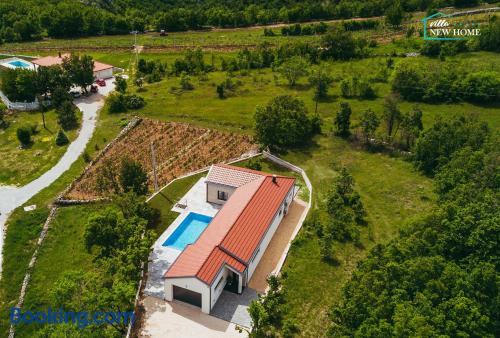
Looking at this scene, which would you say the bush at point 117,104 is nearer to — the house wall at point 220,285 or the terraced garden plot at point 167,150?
the terraced garden plot at point 167,150

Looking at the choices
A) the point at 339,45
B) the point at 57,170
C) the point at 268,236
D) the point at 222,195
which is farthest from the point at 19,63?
the point at 268,236

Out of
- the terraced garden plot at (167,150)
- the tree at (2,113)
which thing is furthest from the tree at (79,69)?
the terraced garden plot at (167,150)

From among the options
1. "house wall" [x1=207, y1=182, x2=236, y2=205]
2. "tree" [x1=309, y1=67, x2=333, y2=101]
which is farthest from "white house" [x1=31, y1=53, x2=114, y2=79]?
"house wall" [x1=207, y1=182, x2=236, y2=205]

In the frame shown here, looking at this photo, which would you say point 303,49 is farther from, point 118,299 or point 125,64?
point 118,299

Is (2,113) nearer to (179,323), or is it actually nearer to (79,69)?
(79,69)

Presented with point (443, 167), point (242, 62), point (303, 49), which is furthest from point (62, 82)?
point (443, 167)

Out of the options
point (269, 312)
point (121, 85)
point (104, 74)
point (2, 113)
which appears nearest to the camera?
point (269, 312)

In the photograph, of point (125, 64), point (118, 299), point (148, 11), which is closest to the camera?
point (118, 299)
